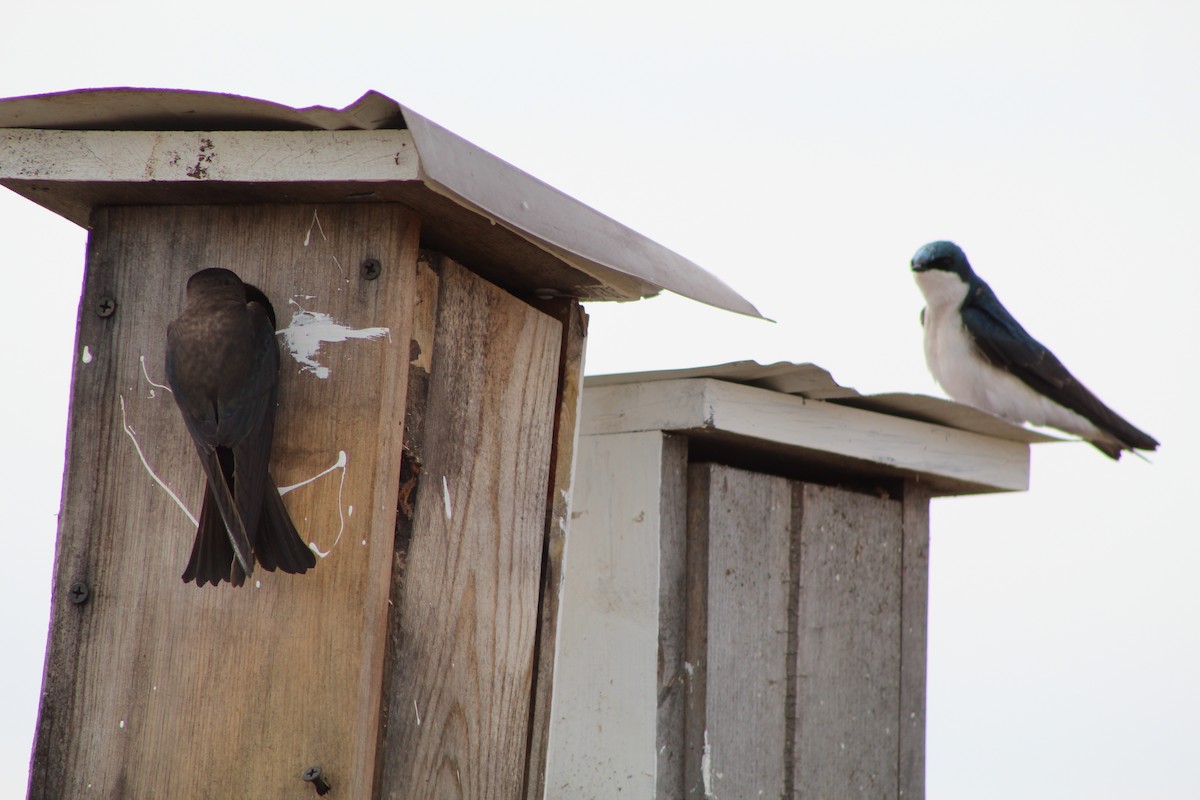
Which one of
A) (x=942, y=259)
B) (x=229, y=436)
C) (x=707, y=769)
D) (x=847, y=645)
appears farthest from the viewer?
(x=942, y=259)

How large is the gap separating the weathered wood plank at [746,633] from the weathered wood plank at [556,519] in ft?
1.74

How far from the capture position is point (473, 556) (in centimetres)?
238

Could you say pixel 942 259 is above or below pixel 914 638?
above

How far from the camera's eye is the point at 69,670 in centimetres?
219

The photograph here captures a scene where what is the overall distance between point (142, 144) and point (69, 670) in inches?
28.6

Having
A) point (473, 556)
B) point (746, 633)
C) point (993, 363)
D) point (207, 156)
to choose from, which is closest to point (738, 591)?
point (746, 633)

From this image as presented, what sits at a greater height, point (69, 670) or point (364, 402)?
point (364, 402)

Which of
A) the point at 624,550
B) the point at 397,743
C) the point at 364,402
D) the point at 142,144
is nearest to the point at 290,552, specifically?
the point at 364,402

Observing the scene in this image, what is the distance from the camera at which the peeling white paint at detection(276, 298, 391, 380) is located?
2.15 meters

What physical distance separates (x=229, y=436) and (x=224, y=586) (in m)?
0.24

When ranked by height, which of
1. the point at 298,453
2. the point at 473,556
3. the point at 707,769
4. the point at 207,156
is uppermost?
the point at 207,156

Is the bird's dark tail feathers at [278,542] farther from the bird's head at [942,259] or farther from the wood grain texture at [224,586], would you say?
the bird's head at [942,259]

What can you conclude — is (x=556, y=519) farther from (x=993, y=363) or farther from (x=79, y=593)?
(x=993, y=363)

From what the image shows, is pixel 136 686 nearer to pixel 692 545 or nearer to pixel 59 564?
pixel 59 564
